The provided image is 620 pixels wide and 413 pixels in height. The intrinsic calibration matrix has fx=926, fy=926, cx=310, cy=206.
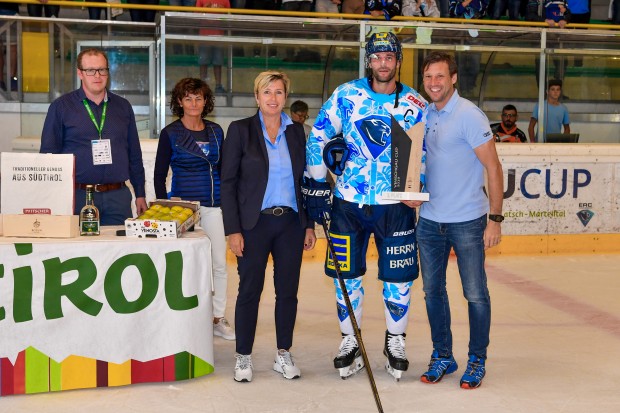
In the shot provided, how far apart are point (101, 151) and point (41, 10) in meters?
4.66

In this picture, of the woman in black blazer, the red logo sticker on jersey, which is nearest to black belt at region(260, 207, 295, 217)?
the woman in black blazer

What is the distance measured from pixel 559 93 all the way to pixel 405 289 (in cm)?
486

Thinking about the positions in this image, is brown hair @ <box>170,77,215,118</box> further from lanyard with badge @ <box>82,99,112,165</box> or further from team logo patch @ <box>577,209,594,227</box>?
team logo patch @ <box>577,209,594,227</box>

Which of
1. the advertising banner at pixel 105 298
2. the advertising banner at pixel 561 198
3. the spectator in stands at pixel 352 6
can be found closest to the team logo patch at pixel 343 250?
the advertising banner at pixel 105 298

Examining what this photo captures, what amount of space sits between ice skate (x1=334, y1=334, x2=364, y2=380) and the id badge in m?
1.45

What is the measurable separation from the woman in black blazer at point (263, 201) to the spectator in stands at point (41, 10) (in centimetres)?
507

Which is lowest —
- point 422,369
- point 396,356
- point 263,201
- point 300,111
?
point 422,369

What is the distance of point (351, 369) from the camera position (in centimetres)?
A: 433

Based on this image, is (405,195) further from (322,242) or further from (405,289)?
(322,242)

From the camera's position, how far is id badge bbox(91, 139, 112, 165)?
4.54 m

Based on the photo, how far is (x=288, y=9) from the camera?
9.30 m

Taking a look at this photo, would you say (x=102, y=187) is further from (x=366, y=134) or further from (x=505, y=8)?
(x=505, y=8)

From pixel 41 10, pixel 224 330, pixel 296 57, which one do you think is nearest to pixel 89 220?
pixel 224 330

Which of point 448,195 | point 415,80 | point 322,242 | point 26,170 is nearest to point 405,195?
point 448,195
